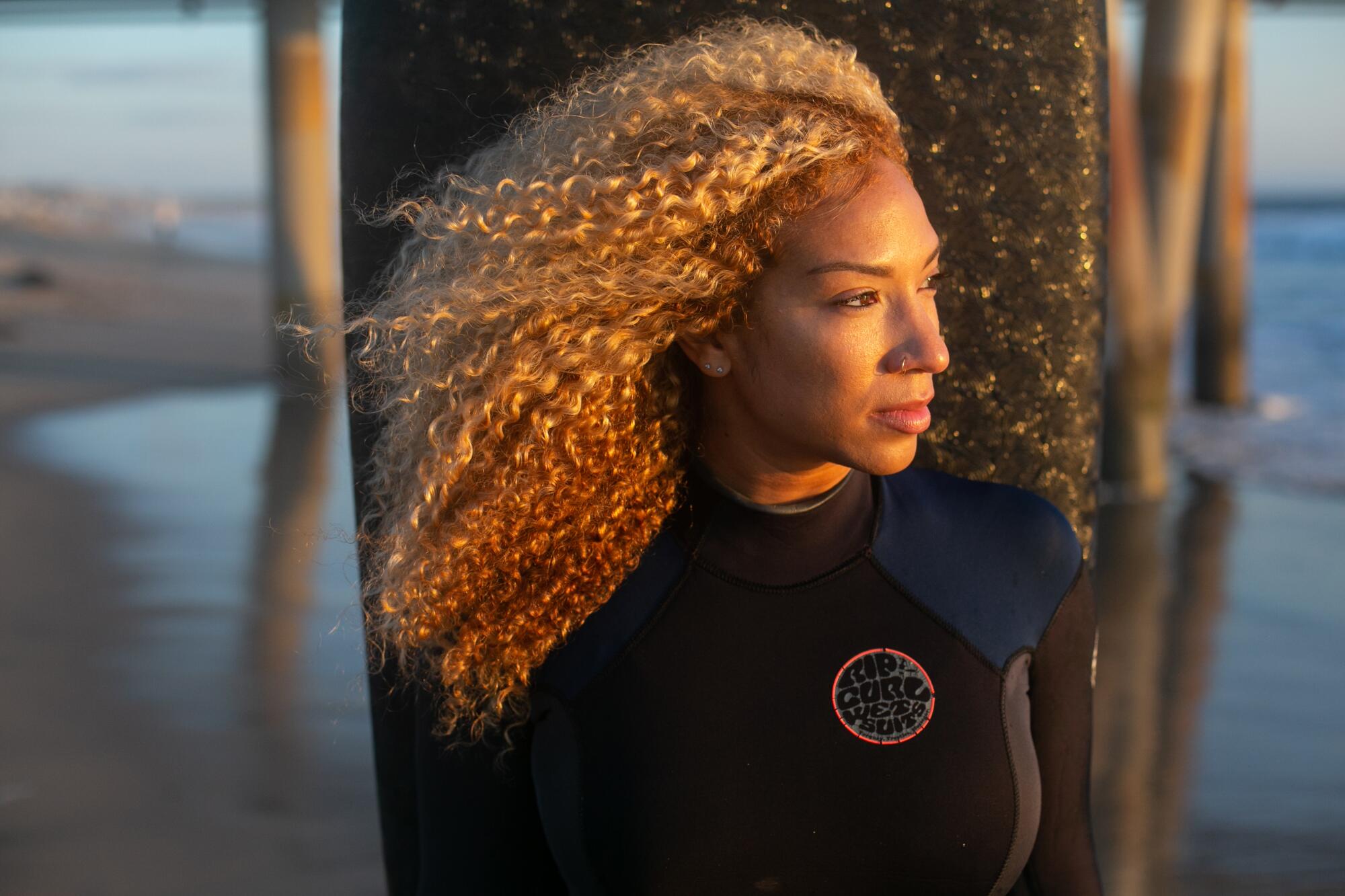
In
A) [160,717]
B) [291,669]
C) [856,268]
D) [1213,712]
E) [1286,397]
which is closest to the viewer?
[856,268]

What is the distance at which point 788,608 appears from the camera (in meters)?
1.56

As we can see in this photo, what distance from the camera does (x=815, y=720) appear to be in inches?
59.9

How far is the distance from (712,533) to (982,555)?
333 millimetres

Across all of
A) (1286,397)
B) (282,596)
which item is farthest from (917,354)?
(1286,397)

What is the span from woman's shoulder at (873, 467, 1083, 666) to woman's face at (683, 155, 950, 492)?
0.15 m

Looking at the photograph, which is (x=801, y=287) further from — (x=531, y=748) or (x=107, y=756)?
(x=107, y=756)

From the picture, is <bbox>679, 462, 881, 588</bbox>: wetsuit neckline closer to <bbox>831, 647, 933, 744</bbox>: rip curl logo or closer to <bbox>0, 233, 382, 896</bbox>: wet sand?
<bbox>831, 647, 933, 744</bbox>: rip curl logo

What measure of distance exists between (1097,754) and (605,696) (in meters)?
2.70

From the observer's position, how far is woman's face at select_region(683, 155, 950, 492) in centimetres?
145

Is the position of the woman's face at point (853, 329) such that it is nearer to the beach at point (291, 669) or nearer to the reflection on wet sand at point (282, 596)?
the beach at point (291, 669)

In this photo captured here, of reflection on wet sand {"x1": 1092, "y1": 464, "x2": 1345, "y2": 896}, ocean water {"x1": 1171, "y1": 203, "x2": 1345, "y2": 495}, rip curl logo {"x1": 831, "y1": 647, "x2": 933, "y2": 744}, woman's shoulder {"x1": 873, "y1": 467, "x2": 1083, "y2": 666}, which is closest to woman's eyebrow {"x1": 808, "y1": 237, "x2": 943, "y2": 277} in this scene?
woman's shoulder {"x1": 873, "y1": 467, "x2": 1083, "y2": 666}

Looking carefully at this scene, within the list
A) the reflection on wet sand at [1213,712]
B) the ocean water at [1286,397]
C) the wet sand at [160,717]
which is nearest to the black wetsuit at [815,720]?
the wet sand at [160,717]

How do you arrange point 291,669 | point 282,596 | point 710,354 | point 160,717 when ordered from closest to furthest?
1. point 710,354
2. point 160,717
3. point 291,669
4. point 282,596

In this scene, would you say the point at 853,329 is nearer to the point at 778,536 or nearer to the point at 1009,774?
the point at 778,536
